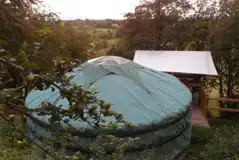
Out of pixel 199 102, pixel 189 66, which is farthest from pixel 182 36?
pixel 199 102

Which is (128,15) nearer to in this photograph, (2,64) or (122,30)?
(122,30)

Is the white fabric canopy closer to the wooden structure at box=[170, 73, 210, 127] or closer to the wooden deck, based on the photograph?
the wooden structure at box=[170, 73, 210, 127]

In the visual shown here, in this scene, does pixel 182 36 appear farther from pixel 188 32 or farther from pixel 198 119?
pixel 198 119

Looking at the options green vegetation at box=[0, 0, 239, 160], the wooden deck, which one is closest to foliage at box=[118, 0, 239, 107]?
green vegetation at box=[0, 0, 239, 160]

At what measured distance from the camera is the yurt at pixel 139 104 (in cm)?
319

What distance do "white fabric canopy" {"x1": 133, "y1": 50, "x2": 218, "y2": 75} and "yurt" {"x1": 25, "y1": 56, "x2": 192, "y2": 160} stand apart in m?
1.84

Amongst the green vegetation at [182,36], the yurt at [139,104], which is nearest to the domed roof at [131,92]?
Answer: the yurt at [139,104]

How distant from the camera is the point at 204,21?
24.9 ft

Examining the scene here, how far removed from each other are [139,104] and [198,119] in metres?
2.78

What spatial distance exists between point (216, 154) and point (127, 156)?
128 cm

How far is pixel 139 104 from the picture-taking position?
3426 mm

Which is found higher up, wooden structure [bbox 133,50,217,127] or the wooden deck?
wooden structure [bbox 133,50,217,127]

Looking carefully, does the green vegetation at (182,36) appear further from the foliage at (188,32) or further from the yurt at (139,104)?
the yurt at (139,104)

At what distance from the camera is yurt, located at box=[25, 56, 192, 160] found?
3.19 meters
